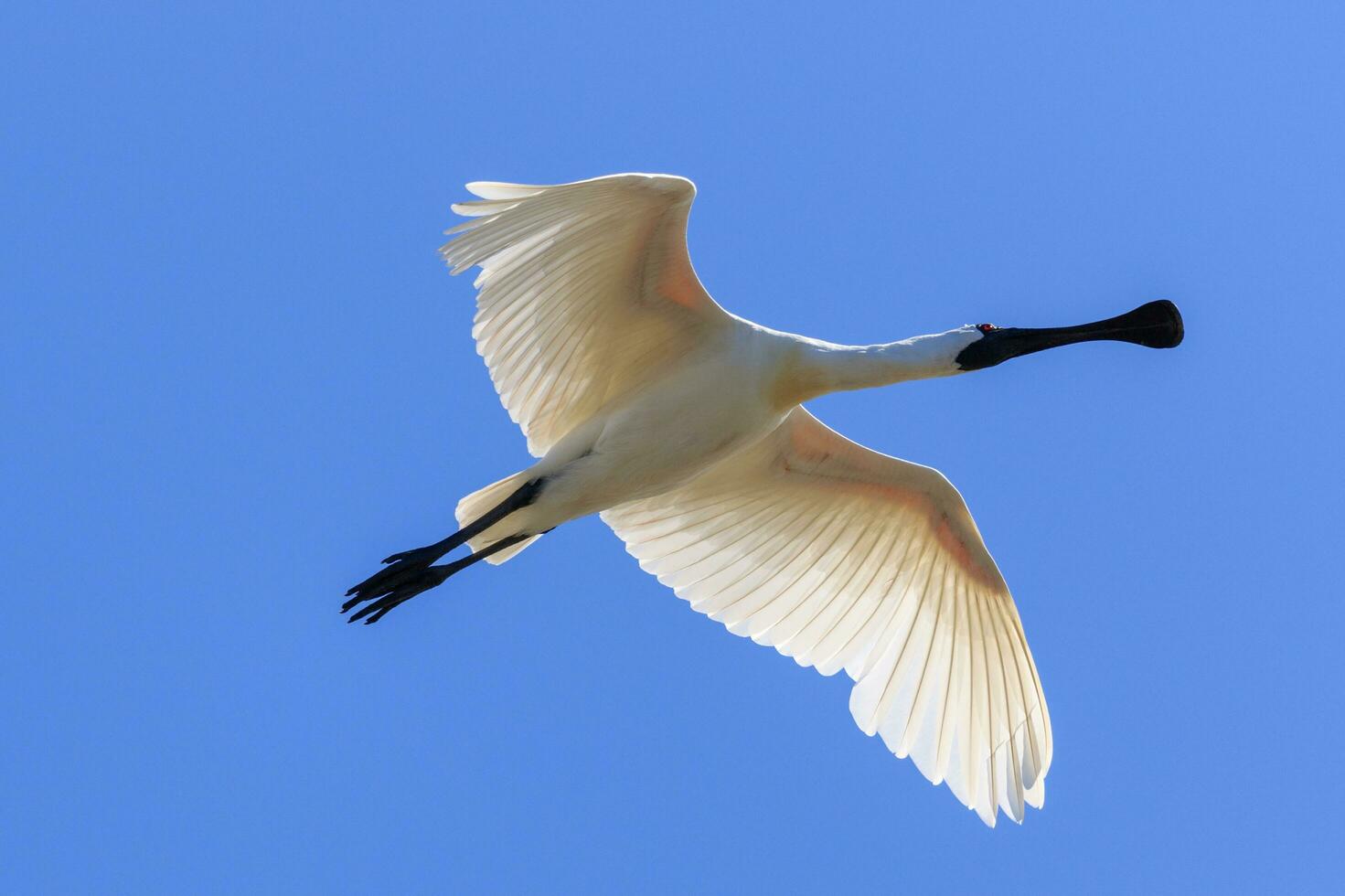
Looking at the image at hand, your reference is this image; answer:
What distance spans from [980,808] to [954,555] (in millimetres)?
1971

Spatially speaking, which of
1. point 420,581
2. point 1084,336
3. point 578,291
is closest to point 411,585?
point 420,581

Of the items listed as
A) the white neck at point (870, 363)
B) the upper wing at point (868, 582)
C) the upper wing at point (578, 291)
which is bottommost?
the upper wing at point (868, 582)

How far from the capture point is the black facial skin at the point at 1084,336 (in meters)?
13.1

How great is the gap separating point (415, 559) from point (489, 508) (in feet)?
2.10

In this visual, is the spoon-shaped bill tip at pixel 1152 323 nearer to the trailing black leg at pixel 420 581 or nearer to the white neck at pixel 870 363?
the white neck at pixel 870 363

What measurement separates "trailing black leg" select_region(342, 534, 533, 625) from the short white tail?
0.06 metres

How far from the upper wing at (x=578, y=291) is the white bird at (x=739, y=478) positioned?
15 millimetres

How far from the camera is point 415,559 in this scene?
Answer: 43.3ft

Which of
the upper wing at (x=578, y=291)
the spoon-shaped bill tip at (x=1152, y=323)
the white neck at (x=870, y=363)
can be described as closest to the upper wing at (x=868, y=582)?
the white neck at (x=870, y=363)

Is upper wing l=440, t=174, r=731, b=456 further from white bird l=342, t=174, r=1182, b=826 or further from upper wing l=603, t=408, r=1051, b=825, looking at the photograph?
upper wing l=603, t=408, r=1051, b=825

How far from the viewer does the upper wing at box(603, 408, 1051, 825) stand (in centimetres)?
1427

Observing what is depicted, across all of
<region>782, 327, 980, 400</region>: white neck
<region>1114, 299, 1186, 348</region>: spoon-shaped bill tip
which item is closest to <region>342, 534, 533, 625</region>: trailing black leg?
<region>782, 327, 980, 400</region>: white neck

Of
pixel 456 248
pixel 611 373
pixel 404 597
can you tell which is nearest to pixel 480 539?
pixel 404 597

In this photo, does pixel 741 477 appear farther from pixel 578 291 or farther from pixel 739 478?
pixel 578 291
